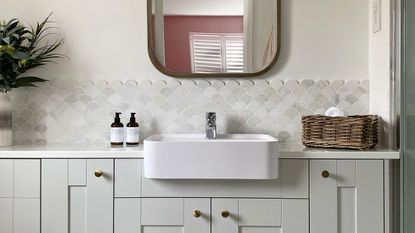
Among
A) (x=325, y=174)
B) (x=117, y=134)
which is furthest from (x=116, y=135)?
(x=325, y=174)

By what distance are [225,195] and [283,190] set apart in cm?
27

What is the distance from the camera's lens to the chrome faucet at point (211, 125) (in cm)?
240

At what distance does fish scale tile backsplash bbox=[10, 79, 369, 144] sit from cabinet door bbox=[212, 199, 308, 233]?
20.8 inches

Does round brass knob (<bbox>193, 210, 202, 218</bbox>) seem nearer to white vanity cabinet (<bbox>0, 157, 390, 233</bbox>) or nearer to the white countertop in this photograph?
white vanity cabinet (<bbox>0, 157, 390, 233</bbox>)

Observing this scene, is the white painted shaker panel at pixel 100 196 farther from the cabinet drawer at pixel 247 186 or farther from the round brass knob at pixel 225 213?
the round brass knob at pixel 225 213

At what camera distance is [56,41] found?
8.52 ft

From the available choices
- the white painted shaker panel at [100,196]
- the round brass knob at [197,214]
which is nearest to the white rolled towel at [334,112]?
the round brass knob at [197,214]

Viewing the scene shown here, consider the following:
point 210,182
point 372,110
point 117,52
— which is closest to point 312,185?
point 210,182

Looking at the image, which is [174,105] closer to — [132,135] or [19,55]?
[132,135]

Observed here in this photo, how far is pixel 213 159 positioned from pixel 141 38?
91 centimetres

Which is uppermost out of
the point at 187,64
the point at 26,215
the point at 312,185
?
the point at 187,64

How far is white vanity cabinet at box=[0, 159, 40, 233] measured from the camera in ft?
7.09

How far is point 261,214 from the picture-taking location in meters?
2.13

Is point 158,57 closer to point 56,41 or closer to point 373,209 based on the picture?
point 56,41
